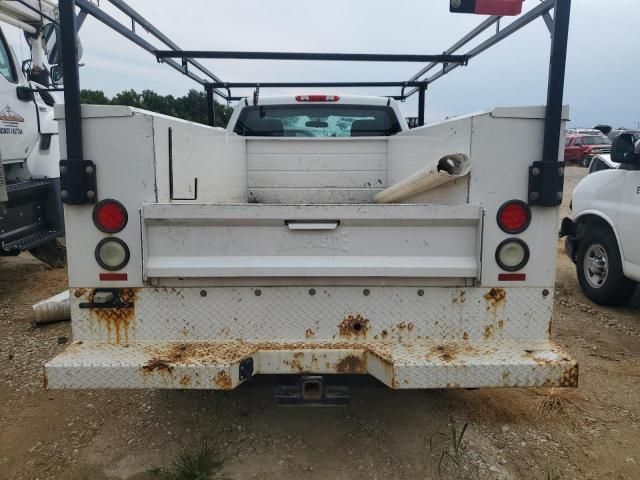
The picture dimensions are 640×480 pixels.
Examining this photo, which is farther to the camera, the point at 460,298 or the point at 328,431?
the point at 328,431

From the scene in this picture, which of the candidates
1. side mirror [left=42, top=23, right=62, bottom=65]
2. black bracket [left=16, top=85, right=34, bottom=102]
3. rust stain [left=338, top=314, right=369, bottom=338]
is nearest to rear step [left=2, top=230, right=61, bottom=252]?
black bracket [left=16, top=85, right=34, bottom=102]

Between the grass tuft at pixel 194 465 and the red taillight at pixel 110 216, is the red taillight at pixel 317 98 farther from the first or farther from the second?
the grass tuft at pixel 194 465

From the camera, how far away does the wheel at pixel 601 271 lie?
5348mm

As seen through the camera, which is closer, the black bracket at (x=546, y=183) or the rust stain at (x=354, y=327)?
the black bracket at (x=546, y=183)

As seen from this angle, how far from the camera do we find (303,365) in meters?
2.51

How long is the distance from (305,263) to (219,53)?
1.91 m

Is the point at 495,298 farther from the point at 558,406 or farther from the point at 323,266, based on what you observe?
the point at 558,406

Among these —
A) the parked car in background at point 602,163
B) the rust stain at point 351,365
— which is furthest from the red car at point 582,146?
the rust stain at point 351,365

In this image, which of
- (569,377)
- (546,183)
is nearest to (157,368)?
(569,377)

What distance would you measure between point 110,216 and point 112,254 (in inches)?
7.3

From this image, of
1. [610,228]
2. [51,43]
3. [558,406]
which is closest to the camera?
[558,406]

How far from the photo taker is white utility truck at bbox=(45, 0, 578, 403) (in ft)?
8.02

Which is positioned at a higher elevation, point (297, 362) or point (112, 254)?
point (112, 254)

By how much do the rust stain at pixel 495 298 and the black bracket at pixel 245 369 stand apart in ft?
3.94
